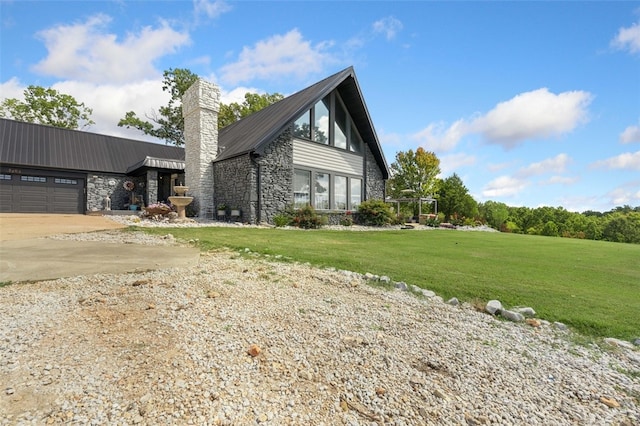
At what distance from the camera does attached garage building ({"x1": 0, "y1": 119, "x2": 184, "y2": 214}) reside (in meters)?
15.1

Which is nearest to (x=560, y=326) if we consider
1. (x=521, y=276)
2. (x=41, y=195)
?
(x=521, y=276)

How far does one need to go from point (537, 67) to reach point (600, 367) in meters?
11.6

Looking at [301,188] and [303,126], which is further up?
[303,126]

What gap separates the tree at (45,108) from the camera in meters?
25.0

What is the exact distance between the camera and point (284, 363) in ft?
7.11

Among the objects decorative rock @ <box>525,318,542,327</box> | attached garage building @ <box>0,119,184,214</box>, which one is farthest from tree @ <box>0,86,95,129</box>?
decorative rock @ <box>525,318,542,327</box>

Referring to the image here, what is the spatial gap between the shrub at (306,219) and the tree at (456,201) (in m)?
16.0

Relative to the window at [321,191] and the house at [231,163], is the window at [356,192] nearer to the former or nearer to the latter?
the house at [231,163]

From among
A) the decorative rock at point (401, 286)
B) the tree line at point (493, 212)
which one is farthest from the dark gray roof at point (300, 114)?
the decorative rock at point (401, 286)

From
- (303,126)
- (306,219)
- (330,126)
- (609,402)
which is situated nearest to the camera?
(609,402)

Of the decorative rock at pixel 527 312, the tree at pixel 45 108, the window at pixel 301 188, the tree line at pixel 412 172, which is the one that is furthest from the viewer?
the tree line at pixel 412 172

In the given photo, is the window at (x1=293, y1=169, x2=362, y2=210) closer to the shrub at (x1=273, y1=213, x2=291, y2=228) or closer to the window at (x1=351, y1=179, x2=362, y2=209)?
the window at (x1=351, y1=179, x2=362, y2=209)

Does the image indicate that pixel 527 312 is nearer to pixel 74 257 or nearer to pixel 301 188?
pixel 74 257

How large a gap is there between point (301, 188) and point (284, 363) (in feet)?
40.6
